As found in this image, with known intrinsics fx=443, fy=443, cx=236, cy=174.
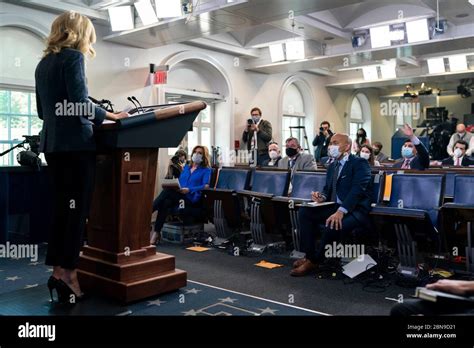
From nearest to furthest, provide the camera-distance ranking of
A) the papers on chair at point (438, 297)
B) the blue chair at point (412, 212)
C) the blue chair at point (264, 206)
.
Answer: the papers on chair at point (438, 297)
the blue chair at point (412, 212)
the blue chair at point (264, 206)

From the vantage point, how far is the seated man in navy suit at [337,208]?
3.89 metres

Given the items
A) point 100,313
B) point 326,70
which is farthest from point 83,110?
point 326,70

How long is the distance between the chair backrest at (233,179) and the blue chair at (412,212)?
5.77 feet

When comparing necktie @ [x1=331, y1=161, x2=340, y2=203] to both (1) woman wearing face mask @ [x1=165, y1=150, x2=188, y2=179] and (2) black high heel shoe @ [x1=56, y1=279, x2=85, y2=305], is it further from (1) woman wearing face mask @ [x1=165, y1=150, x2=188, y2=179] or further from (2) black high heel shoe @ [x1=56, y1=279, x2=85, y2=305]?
(1) woman wearing face mask @ [x1=165, y1=150, x2=188, y2=179]

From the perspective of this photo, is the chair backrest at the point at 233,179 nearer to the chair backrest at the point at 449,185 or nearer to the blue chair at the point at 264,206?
the blue chair at the point at 264,206

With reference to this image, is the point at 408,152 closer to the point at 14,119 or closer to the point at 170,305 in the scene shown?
the point at 170,305

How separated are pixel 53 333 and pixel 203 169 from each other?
366 cm

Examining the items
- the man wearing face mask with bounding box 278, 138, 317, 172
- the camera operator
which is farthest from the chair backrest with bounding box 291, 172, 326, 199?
the camera operator

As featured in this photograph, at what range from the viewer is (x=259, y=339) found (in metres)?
2.12

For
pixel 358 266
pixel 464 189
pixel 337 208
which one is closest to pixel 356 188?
pixel 337 208

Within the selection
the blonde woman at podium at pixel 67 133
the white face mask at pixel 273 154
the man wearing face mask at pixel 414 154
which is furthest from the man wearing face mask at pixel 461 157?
the blonde woman at podium at pixel 67 133

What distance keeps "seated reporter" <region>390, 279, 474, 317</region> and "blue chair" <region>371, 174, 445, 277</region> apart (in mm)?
1859

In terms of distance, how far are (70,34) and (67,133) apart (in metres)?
0.57

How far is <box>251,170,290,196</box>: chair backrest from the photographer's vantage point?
485cm
